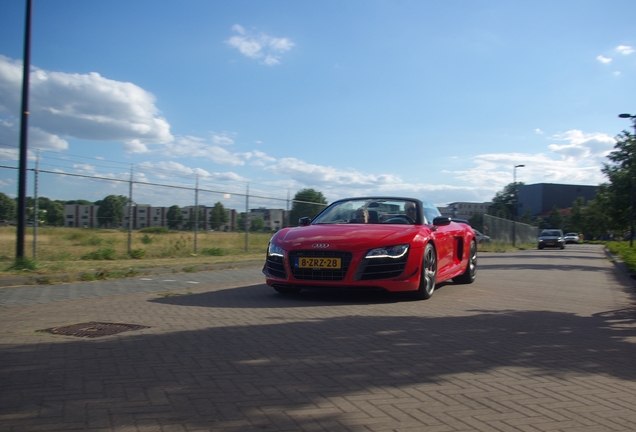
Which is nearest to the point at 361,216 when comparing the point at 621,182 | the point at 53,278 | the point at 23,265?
the point at 53,278

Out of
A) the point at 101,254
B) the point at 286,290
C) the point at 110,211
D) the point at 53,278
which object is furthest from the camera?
the point at 110,211

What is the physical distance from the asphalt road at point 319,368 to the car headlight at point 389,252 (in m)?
0.62

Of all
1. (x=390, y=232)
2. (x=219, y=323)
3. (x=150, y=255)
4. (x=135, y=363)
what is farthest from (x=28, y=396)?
(x=150, y=255)

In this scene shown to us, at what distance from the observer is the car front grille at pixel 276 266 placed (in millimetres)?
7727

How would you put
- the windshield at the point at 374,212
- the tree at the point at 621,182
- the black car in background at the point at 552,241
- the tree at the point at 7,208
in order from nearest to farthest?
the windshield at the point at 374,212 < the tree at the point at 7,208 < the tree at the point at 621,182 < the black car in background at the point at 552,241

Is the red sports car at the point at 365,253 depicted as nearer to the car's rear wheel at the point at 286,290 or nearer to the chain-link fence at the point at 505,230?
the car's rear wheel at the point at 286,290

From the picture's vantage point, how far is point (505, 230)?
4319 cm

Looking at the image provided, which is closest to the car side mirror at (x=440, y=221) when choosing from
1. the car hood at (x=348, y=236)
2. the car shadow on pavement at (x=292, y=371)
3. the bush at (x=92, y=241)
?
the car hood at (x=348, y=236)

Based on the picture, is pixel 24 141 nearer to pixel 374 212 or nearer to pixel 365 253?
pixel 374 212

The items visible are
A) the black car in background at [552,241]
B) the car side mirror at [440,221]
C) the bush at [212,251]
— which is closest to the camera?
the car side mirror at [440,221]

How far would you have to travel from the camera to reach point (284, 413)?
326cm

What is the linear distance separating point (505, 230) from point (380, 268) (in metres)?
38.1

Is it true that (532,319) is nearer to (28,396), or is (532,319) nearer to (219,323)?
(219,323)

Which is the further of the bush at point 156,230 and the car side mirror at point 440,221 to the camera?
the bush at point 156,230
